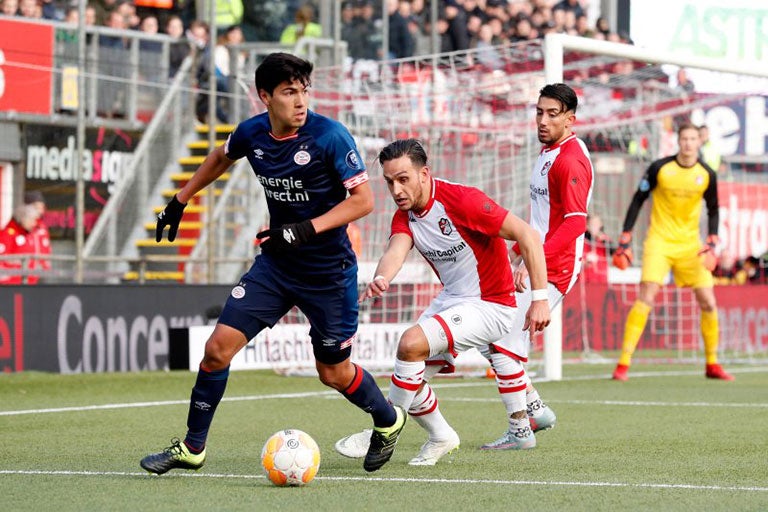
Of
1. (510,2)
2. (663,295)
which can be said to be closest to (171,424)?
A: (663,295)

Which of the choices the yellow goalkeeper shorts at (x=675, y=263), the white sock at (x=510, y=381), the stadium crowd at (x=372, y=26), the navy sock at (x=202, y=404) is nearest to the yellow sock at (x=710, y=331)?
the yellow goalkeeper shorts at (x=675, y=263)

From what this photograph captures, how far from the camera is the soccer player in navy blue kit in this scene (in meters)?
6.75

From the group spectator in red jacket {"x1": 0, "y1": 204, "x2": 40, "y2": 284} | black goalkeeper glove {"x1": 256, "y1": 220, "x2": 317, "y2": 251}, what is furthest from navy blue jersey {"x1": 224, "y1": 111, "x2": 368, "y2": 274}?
spectator in red jacket {"x1": 0, "y1": 204, "x2": 40, "y2": 284}

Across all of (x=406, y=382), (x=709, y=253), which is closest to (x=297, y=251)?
(x=406, y=382)

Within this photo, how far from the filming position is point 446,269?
7875mm

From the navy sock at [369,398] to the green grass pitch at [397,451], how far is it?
266mm

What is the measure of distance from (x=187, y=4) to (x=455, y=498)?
513 inches

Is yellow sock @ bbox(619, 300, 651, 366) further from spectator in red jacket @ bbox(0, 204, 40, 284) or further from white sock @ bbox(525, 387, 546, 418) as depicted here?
spectator in red jacket @ bbox(0, 204, 40, 284)

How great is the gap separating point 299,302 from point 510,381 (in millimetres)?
1803

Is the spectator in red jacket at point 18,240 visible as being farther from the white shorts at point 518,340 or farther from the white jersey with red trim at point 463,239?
the white jersey with red trim at point 463,239

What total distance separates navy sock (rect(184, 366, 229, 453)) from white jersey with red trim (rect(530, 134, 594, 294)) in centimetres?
281

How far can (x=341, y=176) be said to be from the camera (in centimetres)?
677

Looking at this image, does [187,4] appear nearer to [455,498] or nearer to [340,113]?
[340,113]

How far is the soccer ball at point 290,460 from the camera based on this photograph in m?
6.49
